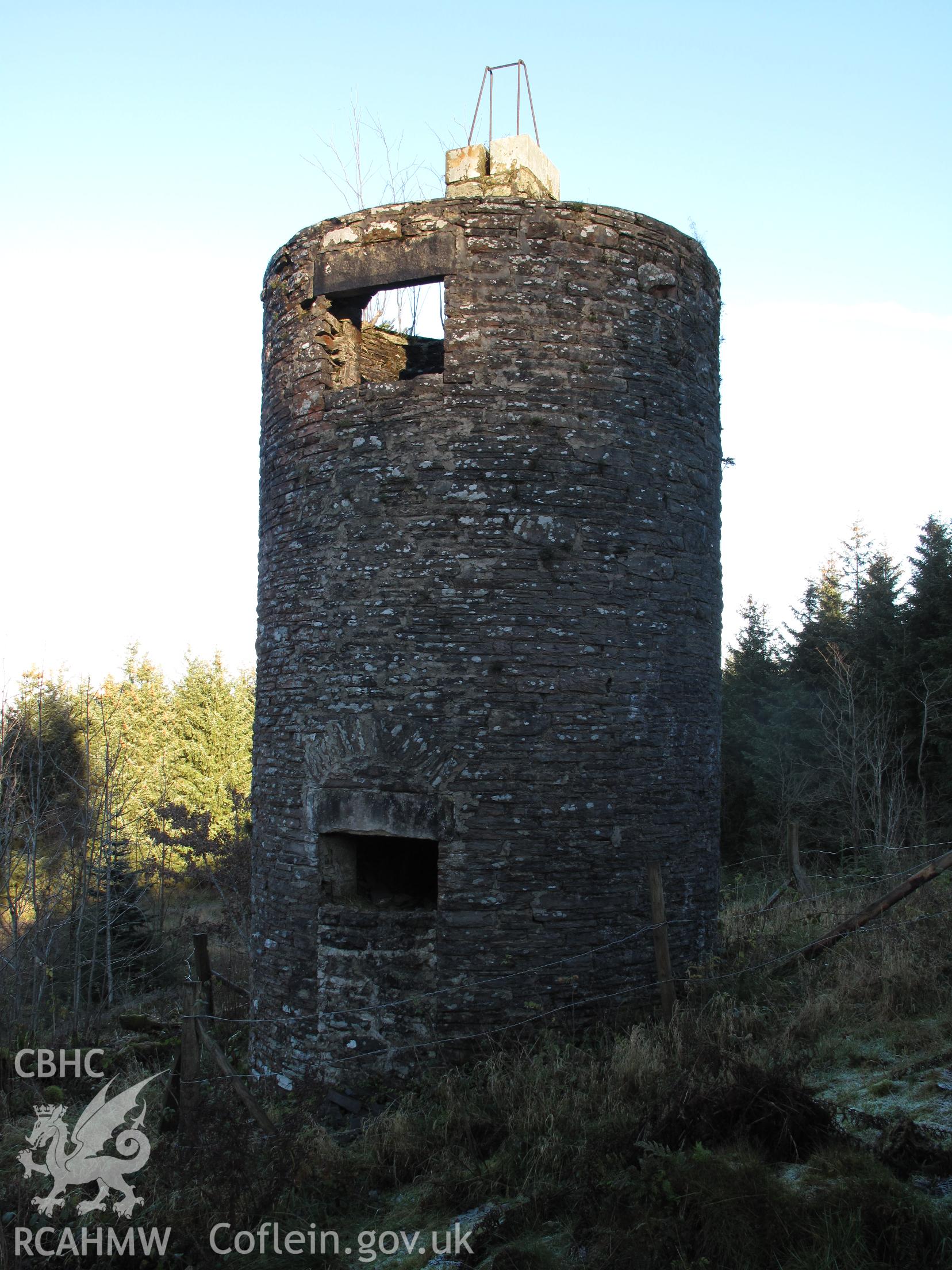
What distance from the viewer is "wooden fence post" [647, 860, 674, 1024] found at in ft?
19.1

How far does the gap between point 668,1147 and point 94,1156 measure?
3054 mm

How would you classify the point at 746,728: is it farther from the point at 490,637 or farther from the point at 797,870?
the point at 490,637

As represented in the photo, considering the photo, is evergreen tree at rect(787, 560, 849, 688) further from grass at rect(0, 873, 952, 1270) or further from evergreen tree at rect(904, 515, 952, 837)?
grass at rect(0, 873, 952, 1270)

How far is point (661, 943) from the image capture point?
5.88 metres

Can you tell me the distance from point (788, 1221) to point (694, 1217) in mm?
350

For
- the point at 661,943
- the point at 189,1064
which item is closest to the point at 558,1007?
the point at 661,943

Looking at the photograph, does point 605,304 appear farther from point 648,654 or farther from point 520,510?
point 648,654

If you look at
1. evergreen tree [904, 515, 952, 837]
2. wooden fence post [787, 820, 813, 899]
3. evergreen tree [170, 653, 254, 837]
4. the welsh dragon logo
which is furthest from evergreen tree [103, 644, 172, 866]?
evergreen tree [904, 515, 952, 837]

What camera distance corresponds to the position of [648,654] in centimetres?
638

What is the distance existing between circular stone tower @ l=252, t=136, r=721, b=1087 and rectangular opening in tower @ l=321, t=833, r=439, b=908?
0.14 ft

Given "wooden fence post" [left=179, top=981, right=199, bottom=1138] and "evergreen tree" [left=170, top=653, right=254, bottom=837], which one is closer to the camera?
"wooden fence post" [left=179, top=981, right=199, bottom=1138]

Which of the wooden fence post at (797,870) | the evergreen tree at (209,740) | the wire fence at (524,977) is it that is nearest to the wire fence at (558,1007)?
the wire fence at (524,977)

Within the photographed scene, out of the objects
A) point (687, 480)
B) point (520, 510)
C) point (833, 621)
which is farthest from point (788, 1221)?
point (833, 621)

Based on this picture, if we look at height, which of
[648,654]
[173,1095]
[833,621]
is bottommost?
[173,1095]
